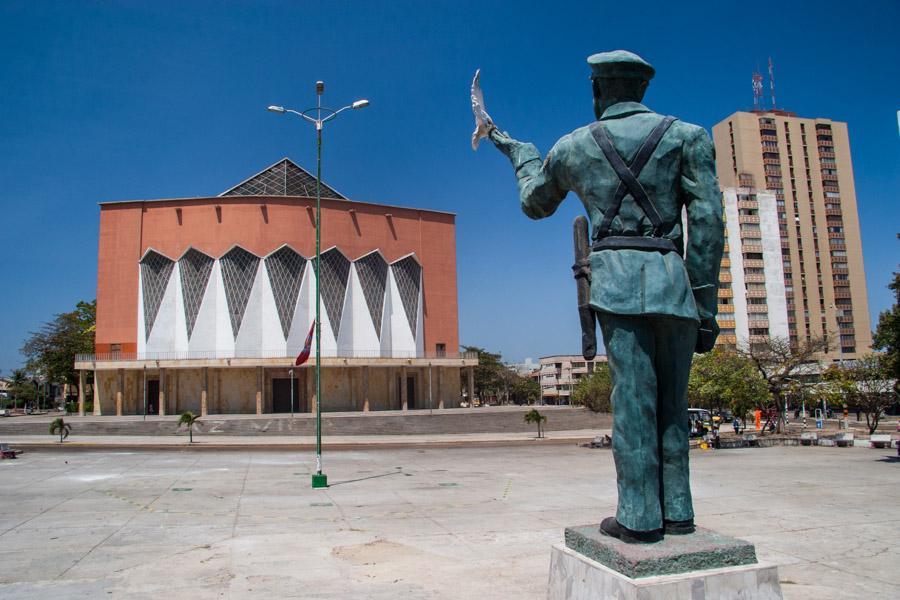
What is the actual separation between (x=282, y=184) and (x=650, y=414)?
173 feet

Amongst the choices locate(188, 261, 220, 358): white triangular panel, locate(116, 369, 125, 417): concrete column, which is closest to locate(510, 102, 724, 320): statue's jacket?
locate(188, 261, 220, 358): white triangular panel

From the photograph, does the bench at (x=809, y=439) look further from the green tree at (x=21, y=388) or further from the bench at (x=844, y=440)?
the green tree at (x=21, y=388)

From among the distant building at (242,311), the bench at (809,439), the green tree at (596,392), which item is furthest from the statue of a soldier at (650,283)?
the distant building at (242,311)

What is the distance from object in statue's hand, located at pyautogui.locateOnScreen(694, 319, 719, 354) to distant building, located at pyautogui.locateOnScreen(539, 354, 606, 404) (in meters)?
96.0

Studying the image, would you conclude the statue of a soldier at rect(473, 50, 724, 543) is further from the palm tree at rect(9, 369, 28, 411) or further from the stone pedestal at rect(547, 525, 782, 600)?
the palm tree at rect(9, 369, 28, 411)

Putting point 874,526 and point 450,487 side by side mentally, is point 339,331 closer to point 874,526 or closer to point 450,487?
point 450,487

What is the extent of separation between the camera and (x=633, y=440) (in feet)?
12.7

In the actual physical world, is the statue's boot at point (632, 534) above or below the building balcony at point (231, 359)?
below

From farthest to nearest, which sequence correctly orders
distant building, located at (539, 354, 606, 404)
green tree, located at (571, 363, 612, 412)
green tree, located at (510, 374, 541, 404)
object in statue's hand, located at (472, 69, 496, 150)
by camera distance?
distant building, located at (539, 354, 606, 404) < green tree, located at (510, 374, 541, 404) < green tree, located at (571, 363, 612, 412) < object in statue's hand, located at (472, 69, 496, 150)

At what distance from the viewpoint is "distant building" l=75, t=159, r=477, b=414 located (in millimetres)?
45594

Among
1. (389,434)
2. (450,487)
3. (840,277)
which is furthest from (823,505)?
(840,277)

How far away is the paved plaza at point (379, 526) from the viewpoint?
20.0 ft

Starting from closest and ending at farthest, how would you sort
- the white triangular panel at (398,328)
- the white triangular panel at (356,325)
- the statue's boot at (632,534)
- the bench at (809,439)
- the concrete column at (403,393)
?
the statue's boot at (632,534) < the bench at (809,439) < the concrete column at (403,393) < the white triangular panel at (356,325) < the white triangular panel at (398,328)

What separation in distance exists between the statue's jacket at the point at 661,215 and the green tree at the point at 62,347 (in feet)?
213
